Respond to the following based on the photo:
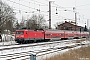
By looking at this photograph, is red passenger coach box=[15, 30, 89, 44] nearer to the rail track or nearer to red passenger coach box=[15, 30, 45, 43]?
red passenger coach box=[15, 30, 45, 43]

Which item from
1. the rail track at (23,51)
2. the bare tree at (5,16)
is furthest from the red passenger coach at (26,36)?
the rail track at (23,51)

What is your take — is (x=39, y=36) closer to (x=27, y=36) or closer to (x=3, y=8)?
(x=27, y=36)

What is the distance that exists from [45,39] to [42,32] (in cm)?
263

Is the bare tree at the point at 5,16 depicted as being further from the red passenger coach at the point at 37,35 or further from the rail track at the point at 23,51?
the rail track at the point at 23,51

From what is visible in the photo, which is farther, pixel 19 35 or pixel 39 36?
pixel 39 36

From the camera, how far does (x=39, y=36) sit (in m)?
45.6

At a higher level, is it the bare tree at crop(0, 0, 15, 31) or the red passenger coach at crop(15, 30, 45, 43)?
the bare tree at crop(0, 0, 15, 31)

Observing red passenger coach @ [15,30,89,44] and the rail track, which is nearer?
the rail track

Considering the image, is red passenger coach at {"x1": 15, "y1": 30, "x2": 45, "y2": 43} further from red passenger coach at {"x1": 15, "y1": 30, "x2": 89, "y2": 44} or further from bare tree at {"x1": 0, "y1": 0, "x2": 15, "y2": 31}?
bare tree at {"x1": 0, "y1": 0, "x2": 15, "y2": 31}

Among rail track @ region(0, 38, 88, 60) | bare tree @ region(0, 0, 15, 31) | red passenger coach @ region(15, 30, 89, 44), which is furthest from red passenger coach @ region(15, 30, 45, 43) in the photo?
rail track @ region(0, 38, 88, 60)

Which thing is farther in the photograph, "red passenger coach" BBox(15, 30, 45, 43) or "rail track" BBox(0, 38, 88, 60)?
"red passenger coach" BBox(15, 30, 45, 43)

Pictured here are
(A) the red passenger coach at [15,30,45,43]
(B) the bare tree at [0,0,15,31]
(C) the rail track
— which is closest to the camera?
(C) the rail track

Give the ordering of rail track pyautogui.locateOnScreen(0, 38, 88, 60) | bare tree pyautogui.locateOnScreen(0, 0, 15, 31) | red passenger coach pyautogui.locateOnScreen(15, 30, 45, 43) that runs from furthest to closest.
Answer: bare tree pyautogui.locateOnScreen(0, 0, 15, 31) < red passenger coach pyautogui.locateOnScreen(15, 30, 45, 43) < rail track pyautogui.locateOnScreen(0, 38, 88, 60)

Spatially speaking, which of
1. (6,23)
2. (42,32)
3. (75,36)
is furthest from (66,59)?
(75,36)
